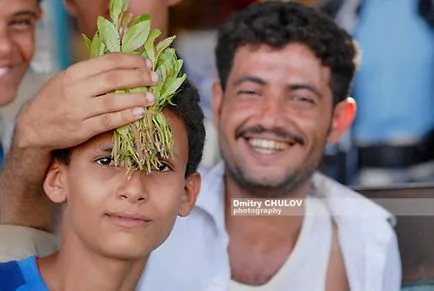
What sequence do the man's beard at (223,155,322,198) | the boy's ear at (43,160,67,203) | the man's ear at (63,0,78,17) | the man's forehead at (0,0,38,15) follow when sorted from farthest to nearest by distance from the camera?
1. the man's ear at (63,0,78,17)
2. the man's beard at (223,155,322,198)
3. the man's forehead at (0,0,38,15)
4. the boy's ear at (43,160,67,203)

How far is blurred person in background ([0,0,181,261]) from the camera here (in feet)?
8.11

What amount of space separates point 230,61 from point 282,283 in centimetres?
77

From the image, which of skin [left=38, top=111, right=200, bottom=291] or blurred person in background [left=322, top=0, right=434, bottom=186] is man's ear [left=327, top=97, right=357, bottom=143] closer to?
blurred person in background [left=322, top=0, right=434, bottom=186]

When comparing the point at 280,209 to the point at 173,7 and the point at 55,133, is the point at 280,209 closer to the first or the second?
the point at 173,7

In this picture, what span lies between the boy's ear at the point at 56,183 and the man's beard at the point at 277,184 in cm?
85

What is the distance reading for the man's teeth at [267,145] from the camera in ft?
11.1

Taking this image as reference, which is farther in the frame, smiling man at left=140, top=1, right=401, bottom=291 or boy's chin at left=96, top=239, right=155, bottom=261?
smiling man at left=140, top=1, right=401, bottom=291

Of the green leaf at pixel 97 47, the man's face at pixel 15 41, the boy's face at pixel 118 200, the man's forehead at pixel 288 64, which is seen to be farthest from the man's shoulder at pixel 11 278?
the man's forehead at pixel 288 64

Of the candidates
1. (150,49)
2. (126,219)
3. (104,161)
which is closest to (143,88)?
(150,49)

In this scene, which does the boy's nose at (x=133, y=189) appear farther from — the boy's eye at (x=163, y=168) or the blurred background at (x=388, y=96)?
the blurred background at (x=388, y=96)

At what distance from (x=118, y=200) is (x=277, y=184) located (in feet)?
3.30

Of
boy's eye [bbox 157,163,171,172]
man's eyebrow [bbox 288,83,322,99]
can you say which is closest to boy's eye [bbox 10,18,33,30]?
man's eyebrow [bbox 288,83,322,99]

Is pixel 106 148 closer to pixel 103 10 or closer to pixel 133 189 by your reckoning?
pixel 133 189

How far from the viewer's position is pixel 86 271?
2.64m
